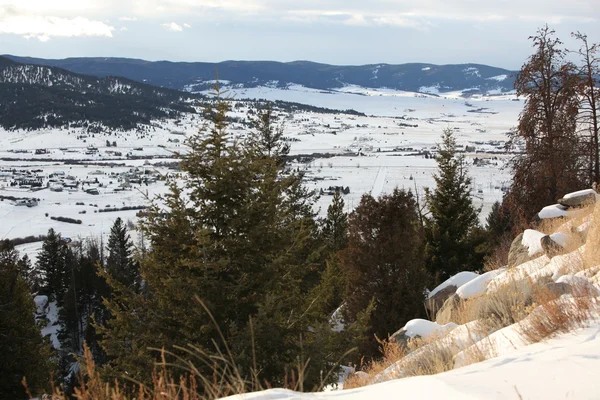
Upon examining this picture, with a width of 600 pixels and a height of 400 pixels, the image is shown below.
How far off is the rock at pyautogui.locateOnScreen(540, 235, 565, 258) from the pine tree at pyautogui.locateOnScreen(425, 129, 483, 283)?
12625 millimetres

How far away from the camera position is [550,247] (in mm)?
8945

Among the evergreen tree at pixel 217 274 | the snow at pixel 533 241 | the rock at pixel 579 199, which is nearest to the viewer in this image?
the evergreen tree at pixel 217 274

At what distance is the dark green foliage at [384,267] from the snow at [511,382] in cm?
1129

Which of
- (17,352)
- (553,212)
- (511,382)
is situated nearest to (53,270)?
(17,352)

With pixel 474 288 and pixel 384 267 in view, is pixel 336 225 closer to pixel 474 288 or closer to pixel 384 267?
pixel 384 267

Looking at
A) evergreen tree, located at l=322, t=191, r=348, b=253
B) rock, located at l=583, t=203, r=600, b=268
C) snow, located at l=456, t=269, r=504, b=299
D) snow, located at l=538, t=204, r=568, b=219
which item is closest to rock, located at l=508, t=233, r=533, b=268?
snow, located at l=456, t=269, r=504, b=299

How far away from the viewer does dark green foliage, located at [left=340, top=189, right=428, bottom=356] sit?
1479cm

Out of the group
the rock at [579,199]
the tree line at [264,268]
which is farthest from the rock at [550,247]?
the rock at [579,199]

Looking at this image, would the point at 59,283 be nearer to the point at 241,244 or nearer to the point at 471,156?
the point at 241,244

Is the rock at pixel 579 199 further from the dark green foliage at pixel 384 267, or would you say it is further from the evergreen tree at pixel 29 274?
the evergreen tree at pixel 29 274

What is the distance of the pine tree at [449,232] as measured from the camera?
22.2m

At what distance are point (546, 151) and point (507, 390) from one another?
15.3m

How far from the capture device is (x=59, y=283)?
45875 mm

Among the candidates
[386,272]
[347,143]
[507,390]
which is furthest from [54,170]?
[507,390]
